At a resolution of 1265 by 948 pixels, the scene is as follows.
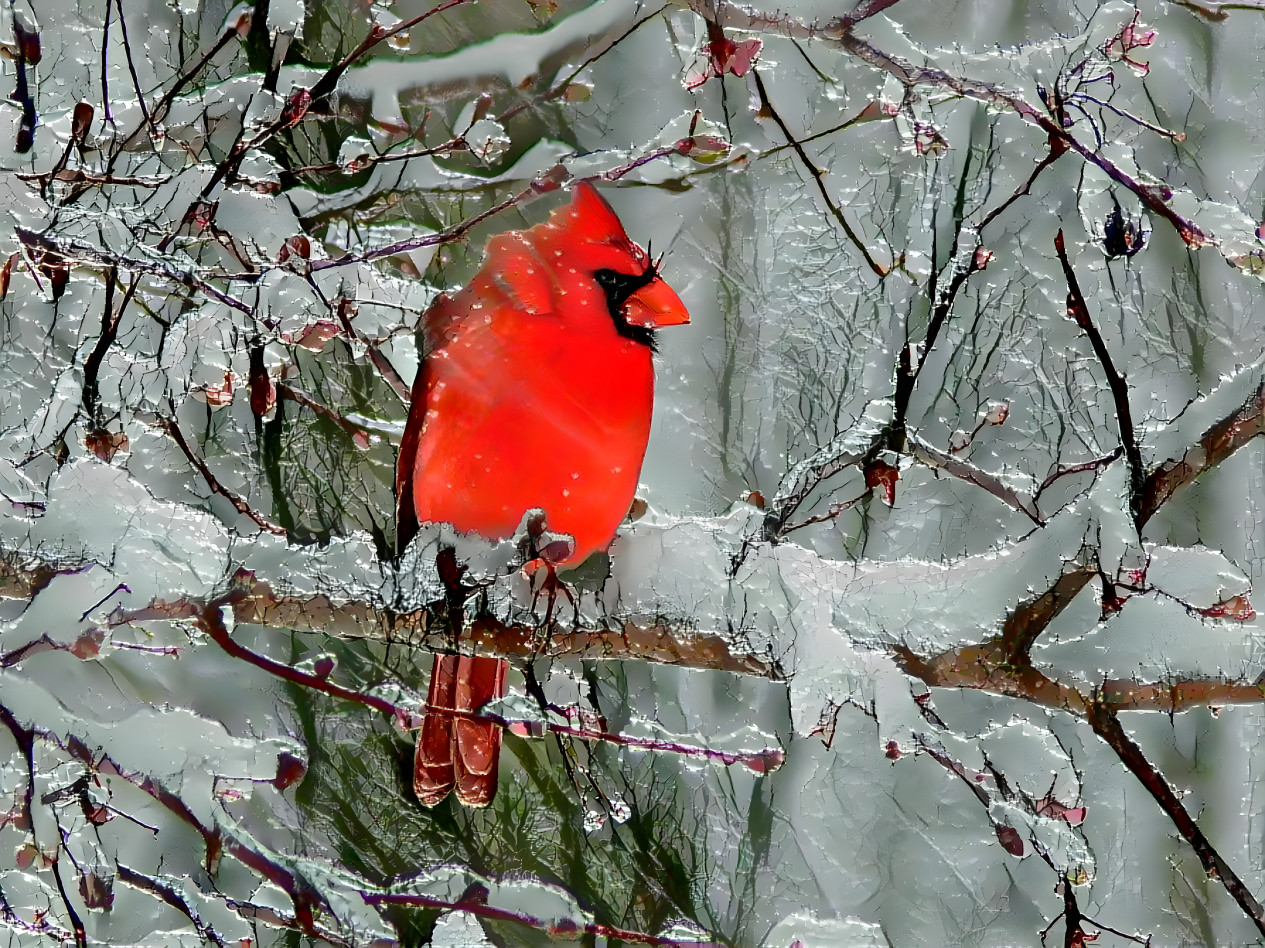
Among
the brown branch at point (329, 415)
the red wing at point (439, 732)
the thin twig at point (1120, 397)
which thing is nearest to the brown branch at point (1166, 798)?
the thin twig at point (1120, 397)

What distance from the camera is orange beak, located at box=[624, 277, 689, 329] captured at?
3.28 ft

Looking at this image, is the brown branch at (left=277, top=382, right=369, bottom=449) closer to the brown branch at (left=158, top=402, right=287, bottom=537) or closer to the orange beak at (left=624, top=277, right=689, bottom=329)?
the brown branch at (left=158, top=402, right=287, bottom=537)

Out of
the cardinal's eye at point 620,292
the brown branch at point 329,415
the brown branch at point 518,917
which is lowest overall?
the brown branch at point 518,917

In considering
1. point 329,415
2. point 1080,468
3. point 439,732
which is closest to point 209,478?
point 329,415

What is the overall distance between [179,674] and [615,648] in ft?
2.41

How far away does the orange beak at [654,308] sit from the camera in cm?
100

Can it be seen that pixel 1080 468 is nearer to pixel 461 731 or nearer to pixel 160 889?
pixel 461 731

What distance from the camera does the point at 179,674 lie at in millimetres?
1219

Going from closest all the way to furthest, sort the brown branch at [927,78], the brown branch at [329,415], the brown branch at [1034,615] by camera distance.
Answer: the brown branch at [1034,615] < the brown branch at [927,78] < the brown branch at [329,415]

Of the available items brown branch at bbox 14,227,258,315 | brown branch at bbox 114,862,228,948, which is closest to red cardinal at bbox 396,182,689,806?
brown branch at bbox 14,227,258,315

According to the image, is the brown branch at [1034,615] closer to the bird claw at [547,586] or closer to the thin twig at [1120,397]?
the thin twig at [1120,397]

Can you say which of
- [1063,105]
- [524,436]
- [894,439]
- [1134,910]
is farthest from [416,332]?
[1134,910]

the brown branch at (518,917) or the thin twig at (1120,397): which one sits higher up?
the thin twig at (1120,397)

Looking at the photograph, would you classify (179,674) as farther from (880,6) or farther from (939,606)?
(880,6)
